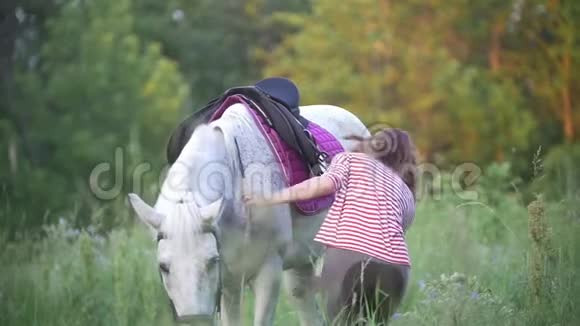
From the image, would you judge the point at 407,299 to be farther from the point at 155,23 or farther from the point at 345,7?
the point at 155,23

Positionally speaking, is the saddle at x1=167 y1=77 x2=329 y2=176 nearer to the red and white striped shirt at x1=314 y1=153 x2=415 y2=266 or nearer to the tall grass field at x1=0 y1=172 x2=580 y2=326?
the red and white striped shirt at x1=314 y1=153 x2=415 y2=266

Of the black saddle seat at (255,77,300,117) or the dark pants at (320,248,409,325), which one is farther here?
the black saddle seat at (255,77,300,117)

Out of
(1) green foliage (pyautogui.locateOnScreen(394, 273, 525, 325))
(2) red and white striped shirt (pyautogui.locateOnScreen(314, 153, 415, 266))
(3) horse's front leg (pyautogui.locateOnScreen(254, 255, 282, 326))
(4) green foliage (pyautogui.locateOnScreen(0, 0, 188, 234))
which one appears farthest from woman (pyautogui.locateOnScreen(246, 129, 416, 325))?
(4) green foliage (pyautogui.locateOnScreen(0, 0, 188, 234))

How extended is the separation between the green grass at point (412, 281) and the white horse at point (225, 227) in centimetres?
50

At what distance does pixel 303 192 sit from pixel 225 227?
0.43 metres

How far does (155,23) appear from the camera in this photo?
30703 millimetres

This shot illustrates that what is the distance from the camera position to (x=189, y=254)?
327 centimetres

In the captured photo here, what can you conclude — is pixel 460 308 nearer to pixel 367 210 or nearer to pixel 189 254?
pixel 367 210

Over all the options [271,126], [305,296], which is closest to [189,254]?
[271,126]

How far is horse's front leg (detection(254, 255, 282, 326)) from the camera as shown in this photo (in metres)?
4.01

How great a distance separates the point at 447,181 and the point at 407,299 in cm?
338

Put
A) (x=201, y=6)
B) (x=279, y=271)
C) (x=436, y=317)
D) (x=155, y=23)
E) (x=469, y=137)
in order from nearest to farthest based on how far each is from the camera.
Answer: (x=436, y=317) < (x=279, y=271) < (x=469, y=137) < (x=155, y=23) < (x=201, y=6)

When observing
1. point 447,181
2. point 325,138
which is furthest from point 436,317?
point 447,181

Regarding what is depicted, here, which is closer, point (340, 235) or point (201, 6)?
point (340, 235)
